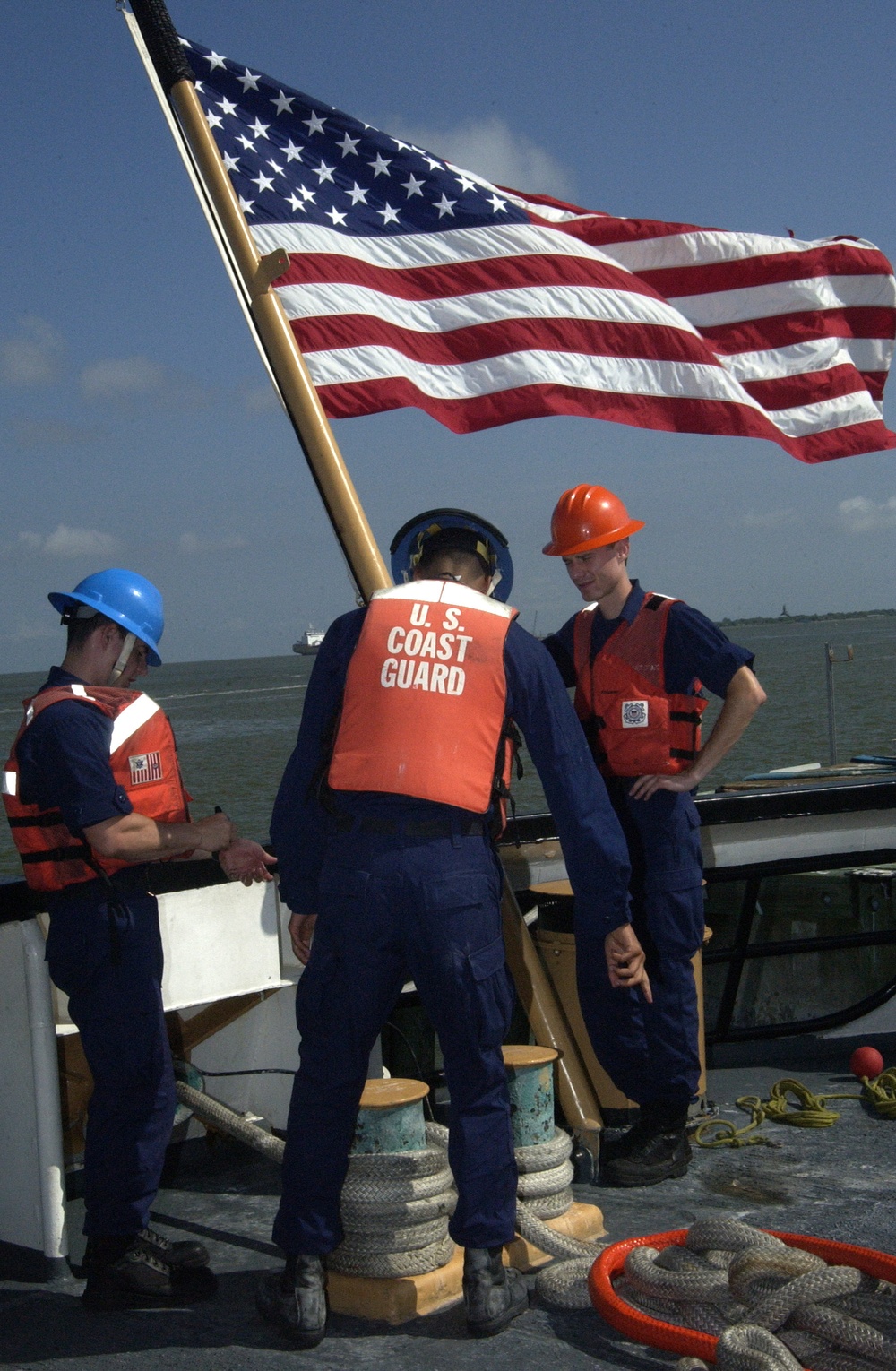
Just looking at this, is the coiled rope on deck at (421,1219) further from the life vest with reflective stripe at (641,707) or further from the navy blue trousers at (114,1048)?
the life vest with reflective stripe at (641,707)

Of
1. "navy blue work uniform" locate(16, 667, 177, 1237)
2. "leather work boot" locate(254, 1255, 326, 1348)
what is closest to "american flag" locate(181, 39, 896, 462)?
"navy blue work uniform" locate(16, 667, 177, 1237)

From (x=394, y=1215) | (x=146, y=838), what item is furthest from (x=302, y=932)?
(x=394, y=1215)

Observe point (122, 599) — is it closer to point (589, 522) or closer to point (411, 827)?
point (411, 827)

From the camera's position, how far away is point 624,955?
334 cm

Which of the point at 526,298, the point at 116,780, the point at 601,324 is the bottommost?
the point at 116,780

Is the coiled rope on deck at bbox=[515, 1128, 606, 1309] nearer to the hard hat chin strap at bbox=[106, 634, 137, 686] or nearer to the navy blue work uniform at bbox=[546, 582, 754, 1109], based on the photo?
the navy blue work uniform at bbox=[546, 582, 754, 1109]

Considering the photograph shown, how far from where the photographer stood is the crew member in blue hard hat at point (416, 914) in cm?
297

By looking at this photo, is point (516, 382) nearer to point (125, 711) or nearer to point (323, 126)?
point (323, 126)

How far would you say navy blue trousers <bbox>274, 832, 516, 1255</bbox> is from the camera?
2.96 metres

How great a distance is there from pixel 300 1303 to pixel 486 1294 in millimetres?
417

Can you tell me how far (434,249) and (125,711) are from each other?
2.90 meters

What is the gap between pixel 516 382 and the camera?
534 centimetres

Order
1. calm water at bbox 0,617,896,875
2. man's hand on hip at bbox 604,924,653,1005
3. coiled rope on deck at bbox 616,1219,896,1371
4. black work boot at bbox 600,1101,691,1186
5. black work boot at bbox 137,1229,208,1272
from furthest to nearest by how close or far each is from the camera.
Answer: calm water at bbox 0,617,896,875, black work boot at bbox 600,1101,691,1186, man's hand on hip at bbox 604,924,653,1005, black work boot at bbox 137,1229,208,1272, coiled rope on deck at bbox 616,1219,896,1371

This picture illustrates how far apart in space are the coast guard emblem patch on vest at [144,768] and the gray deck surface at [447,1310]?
1.28m
